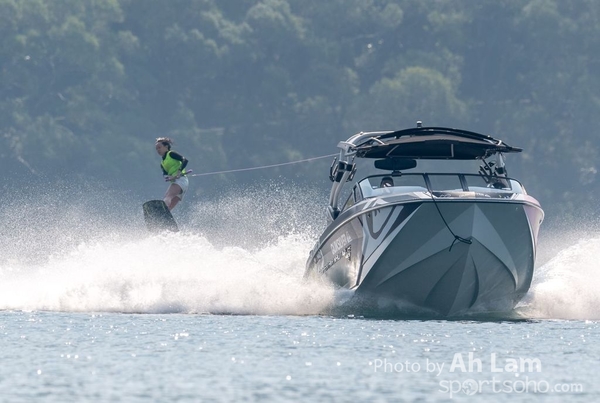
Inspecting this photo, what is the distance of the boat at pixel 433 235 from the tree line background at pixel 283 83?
132 ft

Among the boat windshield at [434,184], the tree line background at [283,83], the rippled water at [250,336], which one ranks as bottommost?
the rippled water at [250,336]

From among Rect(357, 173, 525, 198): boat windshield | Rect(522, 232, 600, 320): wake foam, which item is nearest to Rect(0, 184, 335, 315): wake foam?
Rect(357, 173, 525, 198): boat windshield

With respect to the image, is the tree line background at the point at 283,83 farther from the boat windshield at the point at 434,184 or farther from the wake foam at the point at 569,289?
the boat windshield at the point at 434,184

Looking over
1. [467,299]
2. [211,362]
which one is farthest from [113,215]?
[211,362]

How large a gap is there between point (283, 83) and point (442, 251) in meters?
47.0

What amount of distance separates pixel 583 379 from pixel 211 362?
12.4ft

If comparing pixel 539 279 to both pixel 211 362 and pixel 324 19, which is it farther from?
pixel 324 19

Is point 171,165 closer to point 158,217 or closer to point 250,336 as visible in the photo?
point 158,217

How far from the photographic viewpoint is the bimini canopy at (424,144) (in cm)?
2062

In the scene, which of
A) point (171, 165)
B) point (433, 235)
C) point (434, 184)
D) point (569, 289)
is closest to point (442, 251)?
point (433, 235)

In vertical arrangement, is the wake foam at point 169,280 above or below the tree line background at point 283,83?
below

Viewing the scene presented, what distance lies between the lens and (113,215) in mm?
58469

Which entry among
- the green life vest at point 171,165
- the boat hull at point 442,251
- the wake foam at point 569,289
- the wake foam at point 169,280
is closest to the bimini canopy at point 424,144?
the boat hull at point 442,251

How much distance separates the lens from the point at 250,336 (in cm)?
1731
